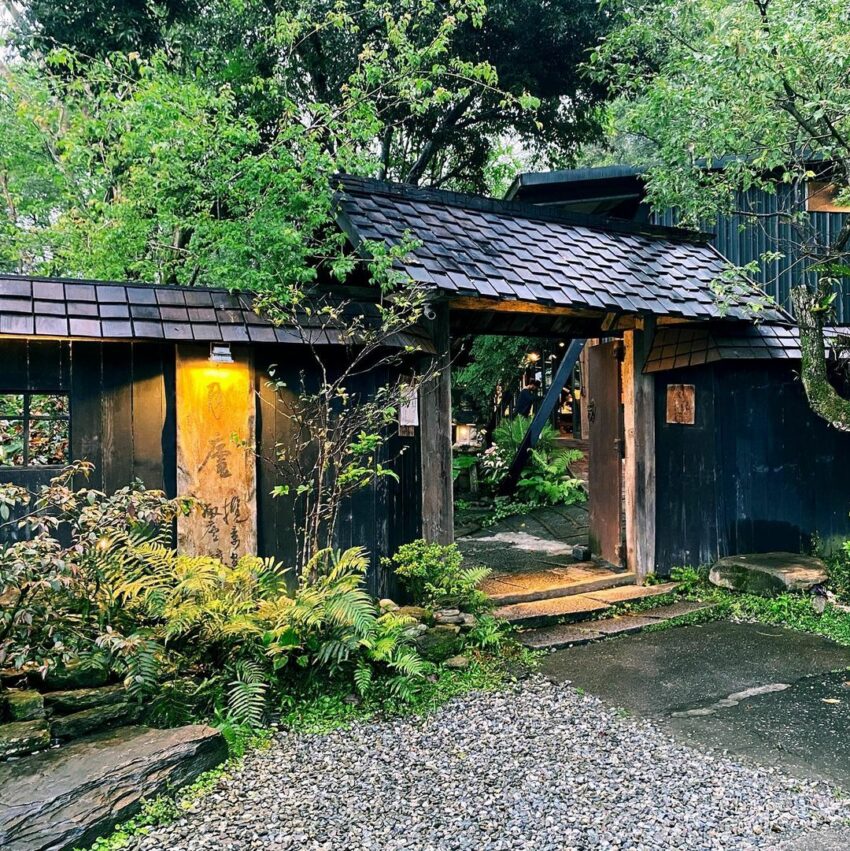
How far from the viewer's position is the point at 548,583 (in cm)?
724

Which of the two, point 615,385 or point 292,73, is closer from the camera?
point 615,385

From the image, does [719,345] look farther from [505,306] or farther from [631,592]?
[631,592]

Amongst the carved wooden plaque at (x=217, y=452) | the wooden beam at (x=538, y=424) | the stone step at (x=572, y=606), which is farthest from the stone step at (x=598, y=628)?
the wooden beam at (x=538, y=424)

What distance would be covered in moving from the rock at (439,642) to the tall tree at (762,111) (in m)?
4.24

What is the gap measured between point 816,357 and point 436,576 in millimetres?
4315

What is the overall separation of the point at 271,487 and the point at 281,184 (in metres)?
2.92

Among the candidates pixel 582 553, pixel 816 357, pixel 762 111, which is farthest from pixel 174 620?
pixel 762 111

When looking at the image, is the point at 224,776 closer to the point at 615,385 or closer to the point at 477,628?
the point at 477,628

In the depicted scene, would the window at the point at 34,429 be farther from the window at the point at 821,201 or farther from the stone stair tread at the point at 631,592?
the window at the point at 821,201

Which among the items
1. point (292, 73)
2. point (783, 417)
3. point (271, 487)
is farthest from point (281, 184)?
point (292, 73)

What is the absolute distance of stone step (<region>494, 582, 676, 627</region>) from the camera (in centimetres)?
607

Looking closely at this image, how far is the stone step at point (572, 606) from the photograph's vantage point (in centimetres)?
607

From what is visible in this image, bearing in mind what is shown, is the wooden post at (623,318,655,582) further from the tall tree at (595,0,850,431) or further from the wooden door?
the tall tree at (595,0,850,431)

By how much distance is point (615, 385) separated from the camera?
7.81 meters
